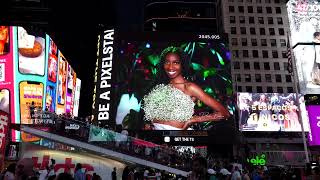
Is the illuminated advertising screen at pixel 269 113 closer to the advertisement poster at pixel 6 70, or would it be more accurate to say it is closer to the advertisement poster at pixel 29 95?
the advertisement poster at pixel 29 95

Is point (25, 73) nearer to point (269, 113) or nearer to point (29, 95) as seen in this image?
point (29, 95)

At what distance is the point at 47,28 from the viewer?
211 feet

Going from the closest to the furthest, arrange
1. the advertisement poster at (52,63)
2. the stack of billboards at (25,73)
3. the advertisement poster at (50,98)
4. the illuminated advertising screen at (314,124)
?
1. the stack of billboards at (25,73)
2. the advertisement poster at (50,98)
3. the advertisement poster at (52,63)
4. the illuminated advertising screen at (314,124)

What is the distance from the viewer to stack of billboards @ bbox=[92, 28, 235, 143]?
53.2 metres

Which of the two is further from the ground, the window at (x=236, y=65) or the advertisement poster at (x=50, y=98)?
the window at (x=236, y=65)

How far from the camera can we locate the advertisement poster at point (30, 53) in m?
45.6

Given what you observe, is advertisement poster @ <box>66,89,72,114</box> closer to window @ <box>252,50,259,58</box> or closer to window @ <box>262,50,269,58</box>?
window @ <box>252,50,259,58</box>

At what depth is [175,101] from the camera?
5384 cm

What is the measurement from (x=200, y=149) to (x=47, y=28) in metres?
33.3

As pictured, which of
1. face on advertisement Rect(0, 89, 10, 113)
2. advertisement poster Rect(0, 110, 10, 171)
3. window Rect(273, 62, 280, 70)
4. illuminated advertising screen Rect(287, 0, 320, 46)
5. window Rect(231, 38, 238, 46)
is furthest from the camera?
window Rect(231, 38, 238, 46)

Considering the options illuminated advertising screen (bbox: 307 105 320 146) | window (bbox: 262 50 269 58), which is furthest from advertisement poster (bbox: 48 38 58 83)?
window (bbox: 262 50 269 58)

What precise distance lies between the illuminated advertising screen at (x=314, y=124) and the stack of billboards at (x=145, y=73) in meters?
16.8

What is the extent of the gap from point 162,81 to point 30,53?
19.0 m

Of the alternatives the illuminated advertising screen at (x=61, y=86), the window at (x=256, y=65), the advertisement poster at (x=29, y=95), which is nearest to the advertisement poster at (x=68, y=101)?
the illuminated advertising screen at (x=61, y=86)
